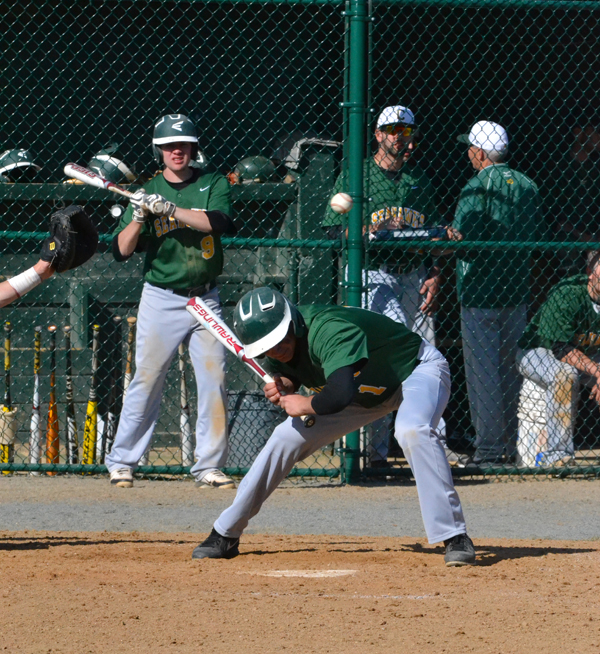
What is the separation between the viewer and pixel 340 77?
29.6 ft

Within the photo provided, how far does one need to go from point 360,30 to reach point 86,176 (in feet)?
6.35

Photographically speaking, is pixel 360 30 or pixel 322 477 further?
pixel 322 477

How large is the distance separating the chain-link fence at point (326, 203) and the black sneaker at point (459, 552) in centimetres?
217

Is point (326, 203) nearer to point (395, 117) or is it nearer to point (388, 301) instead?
point (395, 117)

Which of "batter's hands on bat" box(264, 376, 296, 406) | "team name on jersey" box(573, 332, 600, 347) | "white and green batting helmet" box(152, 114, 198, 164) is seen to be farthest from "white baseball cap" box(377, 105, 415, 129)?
"batter's hands on bat" box(264, 376, 296, 406)

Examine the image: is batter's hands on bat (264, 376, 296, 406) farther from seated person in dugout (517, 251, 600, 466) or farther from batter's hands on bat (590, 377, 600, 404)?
batter's hands on bat (590, 377, 600, 404)

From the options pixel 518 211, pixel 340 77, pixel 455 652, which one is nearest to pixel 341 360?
pixel 455 652

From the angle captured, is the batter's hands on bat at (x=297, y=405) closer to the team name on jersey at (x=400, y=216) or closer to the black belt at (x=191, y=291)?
the black belt at (x=191, y=291)

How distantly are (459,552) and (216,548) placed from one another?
109 cm

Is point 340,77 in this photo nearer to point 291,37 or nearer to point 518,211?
point 291,37

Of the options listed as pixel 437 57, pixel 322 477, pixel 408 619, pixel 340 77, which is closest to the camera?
pixel 408 619

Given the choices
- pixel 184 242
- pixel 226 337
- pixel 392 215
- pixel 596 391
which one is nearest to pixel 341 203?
pixel 392 215

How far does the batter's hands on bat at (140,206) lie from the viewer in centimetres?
616

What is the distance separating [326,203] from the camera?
8320 millimetres
